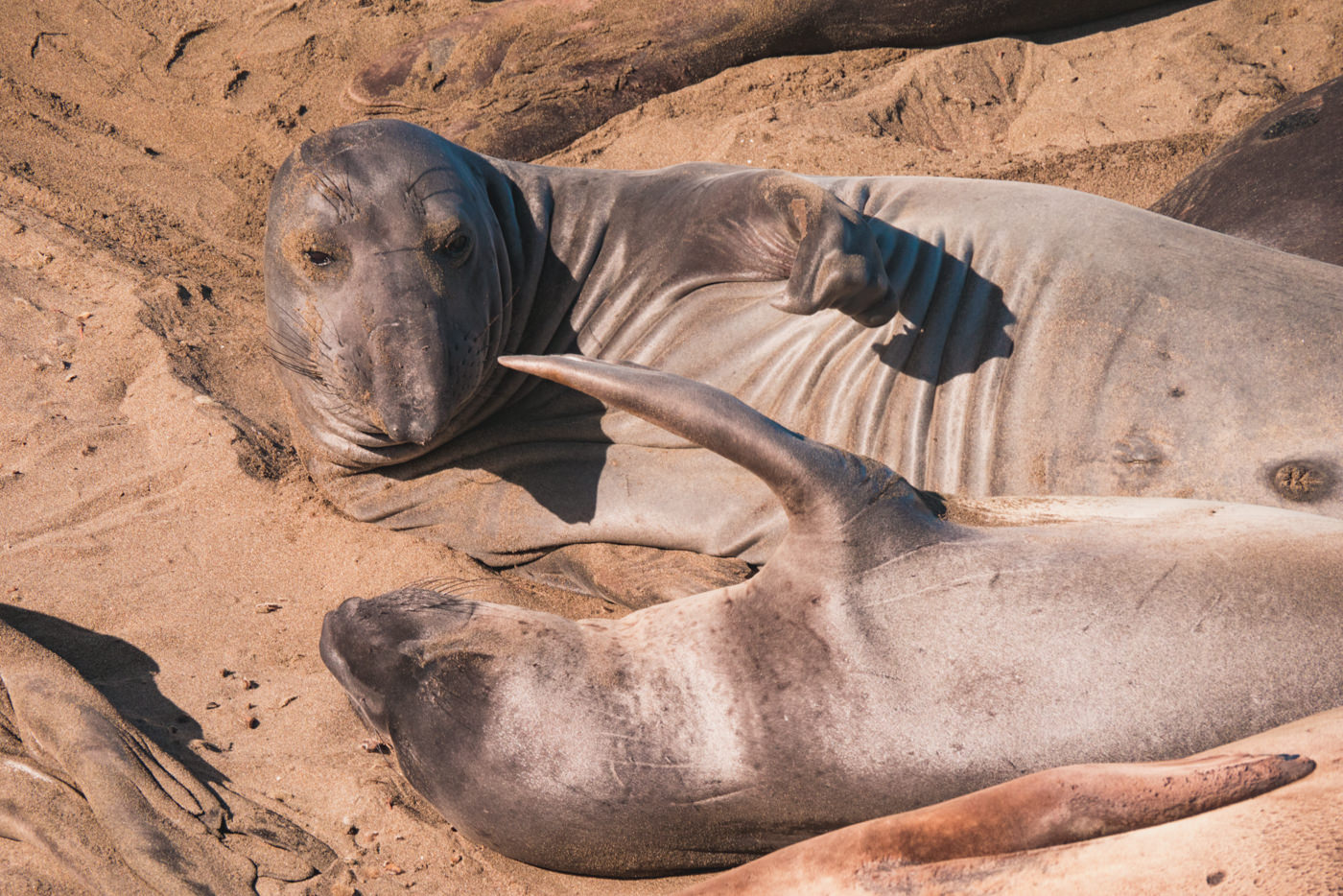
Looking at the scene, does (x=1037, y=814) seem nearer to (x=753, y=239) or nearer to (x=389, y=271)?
(x=753, y=239)

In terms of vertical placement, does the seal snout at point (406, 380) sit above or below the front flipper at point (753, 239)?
below

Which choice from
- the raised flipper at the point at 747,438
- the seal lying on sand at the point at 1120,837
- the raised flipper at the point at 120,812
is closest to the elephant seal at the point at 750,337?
the raised flipper at the point at 747,438

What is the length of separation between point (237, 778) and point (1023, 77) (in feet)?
14.4

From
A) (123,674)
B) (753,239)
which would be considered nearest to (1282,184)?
(753,239)

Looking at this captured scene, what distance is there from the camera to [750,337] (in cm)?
320

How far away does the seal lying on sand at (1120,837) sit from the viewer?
1505mm

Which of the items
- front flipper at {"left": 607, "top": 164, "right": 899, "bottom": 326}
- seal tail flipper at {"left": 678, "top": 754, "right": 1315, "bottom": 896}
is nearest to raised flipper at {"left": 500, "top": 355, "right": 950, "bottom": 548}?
front flipper at {"left": 607, "top": 164, "right": 899, "bottom": 326}

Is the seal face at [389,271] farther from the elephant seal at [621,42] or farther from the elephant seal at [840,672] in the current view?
the elephant seal at [621,42]

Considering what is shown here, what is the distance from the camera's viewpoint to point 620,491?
326 centimetres

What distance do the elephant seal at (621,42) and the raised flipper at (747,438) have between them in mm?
3270

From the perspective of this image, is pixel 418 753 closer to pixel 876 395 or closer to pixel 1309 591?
pixel 876 395

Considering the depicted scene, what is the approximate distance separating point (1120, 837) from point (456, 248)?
214cm

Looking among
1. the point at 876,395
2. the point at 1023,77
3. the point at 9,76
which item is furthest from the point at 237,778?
the point at 1023,77

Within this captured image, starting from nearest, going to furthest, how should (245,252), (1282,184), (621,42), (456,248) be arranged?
(456,248)
(1282,184)
(245,252)
(621,42)
